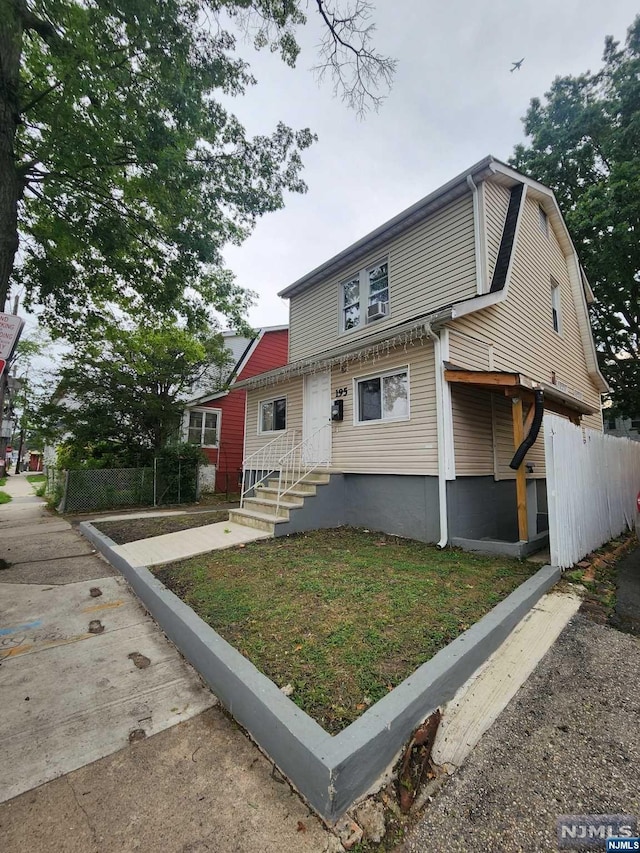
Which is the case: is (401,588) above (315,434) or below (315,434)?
below

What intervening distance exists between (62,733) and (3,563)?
4600mm

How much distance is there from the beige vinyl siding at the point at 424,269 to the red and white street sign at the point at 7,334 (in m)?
6.22

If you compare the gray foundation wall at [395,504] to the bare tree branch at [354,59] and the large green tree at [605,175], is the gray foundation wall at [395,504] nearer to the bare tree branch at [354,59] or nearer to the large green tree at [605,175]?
the bare tree branch at [354,59]

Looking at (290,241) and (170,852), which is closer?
(170,852)

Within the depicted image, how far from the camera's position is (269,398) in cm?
1075

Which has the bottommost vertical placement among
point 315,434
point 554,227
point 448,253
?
point 315,434

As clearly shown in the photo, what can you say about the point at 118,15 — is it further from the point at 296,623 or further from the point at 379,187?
the point at 296,623

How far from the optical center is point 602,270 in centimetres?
1403

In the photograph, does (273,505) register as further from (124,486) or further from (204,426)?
(204,426)

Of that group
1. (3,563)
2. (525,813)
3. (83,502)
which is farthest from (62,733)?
(83,502)

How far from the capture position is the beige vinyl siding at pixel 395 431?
6523 mm

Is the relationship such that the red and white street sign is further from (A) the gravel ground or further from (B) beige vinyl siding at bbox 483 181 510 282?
(B) beige vinyl siding at bbox 483 181 510 282

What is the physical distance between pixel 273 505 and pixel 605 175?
18.8 meters

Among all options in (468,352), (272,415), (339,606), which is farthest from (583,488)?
(272,415)
